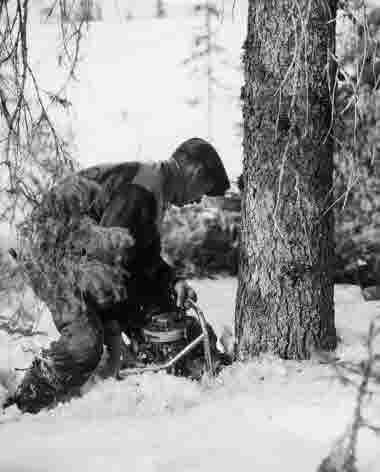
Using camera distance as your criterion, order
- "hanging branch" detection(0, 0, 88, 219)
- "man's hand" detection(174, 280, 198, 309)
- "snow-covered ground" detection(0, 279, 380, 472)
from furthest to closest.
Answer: "man's hand" detection(174, 280, 198, 309) → "hanging branch" detection(0, 0, 88, 219) → "snow-covered ground" detection(0, 279, 380, 472)

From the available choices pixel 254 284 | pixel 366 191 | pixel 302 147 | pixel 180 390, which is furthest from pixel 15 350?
pixel 366 191

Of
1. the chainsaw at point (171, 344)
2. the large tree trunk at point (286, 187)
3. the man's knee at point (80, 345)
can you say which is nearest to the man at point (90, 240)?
the man's knee at point (80, 345)

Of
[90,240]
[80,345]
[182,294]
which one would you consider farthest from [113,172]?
[80,345]

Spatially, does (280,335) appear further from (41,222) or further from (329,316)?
(41,222)

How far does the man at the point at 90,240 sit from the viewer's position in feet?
9.91

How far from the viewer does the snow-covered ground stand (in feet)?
6.46

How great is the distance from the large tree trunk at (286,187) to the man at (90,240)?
22.8 inches

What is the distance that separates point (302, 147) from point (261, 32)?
1.83 feet

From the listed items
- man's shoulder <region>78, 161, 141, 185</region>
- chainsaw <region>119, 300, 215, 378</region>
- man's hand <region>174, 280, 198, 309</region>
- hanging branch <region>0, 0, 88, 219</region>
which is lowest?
chainsaw <region>119, 300, 215, 378</region>

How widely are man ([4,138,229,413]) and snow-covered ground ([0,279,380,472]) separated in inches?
9.3

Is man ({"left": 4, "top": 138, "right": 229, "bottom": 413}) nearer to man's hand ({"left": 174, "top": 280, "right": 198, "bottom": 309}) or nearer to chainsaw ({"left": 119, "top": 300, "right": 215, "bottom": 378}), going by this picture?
man's hand ({"left": 174, "top": 280, "right": 198, "bottom": 309})

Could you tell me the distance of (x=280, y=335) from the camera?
2736 mm

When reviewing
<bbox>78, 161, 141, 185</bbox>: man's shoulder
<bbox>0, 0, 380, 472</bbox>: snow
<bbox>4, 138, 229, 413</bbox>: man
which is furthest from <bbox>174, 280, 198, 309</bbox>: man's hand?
<bbox>78, 161, 141, 185</bbox>: man's shoulder

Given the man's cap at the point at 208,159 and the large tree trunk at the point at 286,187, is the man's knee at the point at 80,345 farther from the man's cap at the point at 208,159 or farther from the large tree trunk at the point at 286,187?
the man's cap at the point at 208,159
